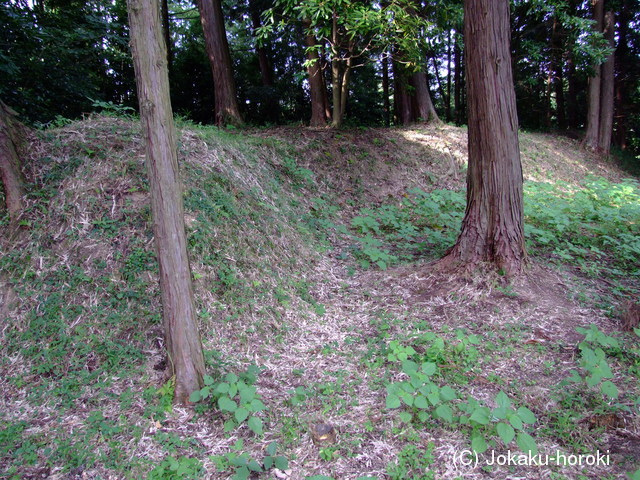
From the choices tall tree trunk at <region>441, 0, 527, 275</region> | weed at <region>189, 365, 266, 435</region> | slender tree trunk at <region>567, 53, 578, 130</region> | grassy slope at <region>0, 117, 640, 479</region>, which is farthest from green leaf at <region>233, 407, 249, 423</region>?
slender tree trunk at <region>567, 53, 578, 130</region>

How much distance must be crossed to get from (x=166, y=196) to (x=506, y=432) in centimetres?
270

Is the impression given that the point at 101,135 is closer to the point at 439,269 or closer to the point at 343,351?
the point at 343,351

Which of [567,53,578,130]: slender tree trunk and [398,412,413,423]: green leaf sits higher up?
[567,53,578,130]: slender tree trunk

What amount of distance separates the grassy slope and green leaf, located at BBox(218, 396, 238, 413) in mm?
201

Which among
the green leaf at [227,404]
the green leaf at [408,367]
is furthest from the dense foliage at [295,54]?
the green leaf at [408,367]

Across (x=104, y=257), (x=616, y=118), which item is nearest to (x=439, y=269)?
(x=104, y=257)

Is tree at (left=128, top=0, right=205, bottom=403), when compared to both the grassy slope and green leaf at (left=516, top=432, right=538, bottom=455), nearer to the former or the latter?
the grassy slope

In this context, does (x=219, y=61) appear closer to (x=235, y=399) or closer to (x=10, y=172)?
(x=10, y=172)

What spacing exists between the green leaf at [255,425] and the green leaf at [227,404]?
0.52 ft

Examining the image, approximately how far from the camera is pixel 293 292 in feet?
15.2

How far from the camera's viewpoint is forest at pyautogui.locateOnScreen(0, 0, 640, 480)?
2670 millimetres

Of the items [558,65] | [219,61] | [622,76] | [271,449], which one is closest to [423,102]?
[219,61]

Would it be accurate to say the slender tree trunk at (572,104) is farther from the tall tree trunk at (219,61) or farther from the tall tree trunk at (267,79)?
the tall tree trunk at (219,61)

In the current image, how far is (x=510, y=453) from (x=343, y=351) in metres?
1.61
